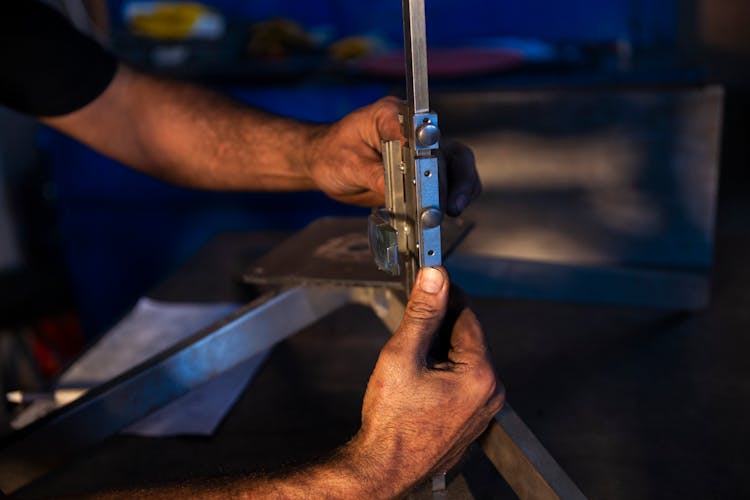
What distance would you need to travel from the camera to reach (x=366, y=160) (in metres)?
0.80

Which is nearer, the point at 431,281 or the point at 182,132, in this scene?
the point at 431,281

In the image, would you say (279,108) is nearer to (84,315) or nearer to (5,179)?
(84,315)

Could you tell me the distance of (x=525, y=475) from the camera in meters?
0.54

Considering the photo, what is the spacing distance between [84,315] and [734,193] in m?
1.39

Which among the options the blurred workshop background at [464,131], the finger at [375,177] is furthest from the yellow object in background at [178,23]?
the finger at [375,177]

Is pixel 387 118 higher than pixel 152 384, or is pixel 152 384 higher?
pixel 387 118

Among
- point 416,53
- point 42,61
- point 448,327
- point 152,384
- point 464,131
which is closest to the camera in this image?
point 416,53

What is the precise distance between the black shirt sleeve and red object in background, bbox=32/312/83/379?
93 cm

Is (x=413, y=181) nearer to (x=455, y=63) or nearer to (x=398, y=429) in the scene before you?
(x=398, y=429)

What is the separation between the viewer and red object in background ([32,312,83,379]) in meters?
1.74

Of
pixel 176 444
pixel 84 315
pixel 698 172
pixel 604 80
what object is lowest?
pixel 84 315

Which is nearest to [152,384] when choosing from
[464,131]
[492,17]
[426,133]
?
[426,133]

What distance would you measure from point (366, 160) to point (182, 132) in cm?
32

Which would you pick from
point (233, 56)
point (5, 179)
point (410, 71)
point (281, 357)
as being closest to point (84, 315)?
point (5, 179)
